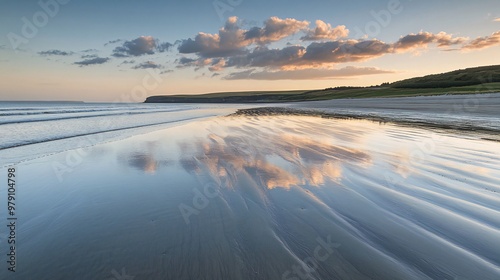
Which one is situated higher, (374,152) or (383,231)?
(383,231)

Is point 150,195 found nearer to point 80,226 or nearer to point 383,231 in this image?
point 80,226

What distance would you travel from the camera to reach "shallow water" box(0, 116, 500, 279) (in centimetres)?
289

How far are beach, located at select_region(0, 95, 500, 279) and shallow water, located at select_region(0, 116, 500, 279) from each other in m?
0.02

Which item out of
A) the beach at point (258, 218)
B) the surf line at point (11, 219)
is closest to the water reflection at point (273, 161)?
the beach at point (258, 218)

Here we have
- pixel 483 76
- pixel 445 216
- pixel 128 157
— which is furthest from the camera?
pixel 483 76

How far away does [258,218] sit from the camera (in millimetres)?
4152

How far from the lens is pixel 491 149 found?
980cm

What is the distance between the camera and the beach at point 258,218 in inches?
114

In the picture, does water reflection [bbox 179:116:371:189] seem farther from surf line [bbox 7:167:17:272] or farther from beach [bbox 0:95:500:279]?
surf line [bbox 7:167:17:272]

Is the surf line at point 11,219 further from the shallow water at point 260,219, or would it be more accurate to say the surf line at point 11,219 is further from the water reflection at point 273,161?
the water reflection at point 273,161

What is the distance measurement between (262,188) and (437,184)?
3.89 meters

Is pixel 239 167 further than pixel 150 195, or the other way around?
pixel 239 167

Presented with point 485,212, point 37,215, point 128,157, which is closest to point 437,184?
point 485,212

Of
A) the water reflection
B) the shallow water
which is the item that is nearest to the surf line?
the shallow water
